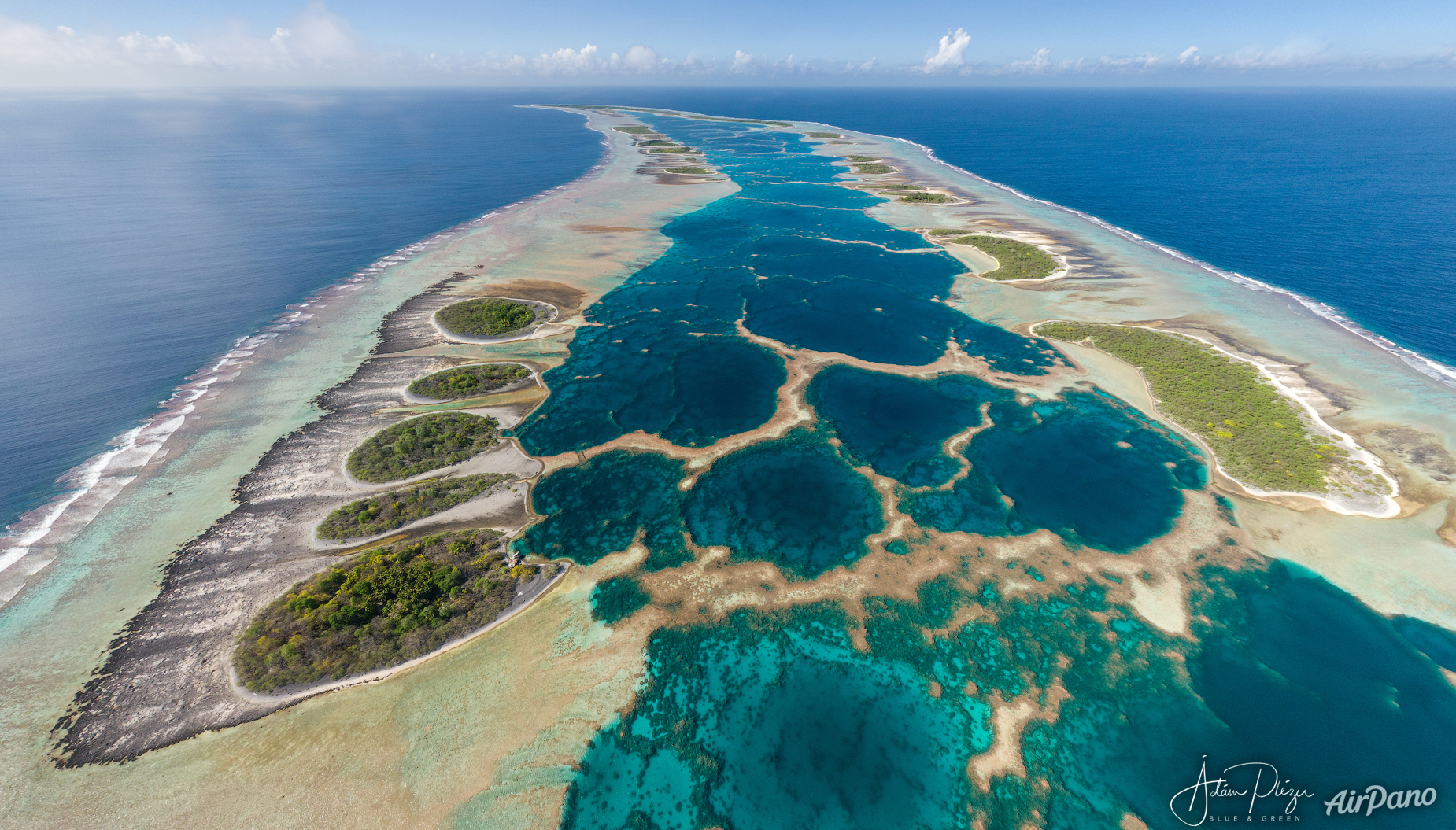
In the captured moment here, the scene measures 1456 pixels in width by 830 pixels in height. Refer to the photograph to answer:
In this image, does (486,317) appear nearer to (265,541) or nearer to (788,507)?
(265,541)

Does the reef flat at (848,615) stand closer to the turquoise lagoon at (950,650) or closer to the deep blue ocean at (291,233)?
the turquoise lagoon at (950,650)

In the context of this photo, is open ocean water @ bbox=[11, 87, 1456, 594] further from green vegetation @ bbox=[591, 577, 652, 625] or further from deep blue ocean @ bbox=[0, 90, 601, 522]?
green vegetation @ bbox=[591, 577, 652, 625]

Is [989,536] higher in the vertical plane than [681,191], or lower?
lower

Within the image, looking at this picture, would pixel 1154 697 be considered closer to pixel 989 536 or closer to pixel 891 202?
pixel 989 536

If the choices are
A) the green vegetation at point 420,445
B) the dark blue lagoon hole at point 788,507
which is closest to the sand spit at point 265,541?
the green vegetation at point 420,445

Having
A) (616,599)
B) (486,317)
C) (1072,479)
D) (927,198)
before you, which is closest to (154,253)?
(486,317)

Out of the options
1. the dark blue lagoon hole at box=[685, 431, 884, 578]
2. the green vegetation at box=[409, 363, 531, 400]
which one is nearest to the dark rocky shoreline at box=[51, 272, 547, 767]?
the green vegetation at box=[409, 363, 531, 400]

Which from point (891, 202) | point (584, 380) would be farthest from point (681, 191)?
point (584, 380)
